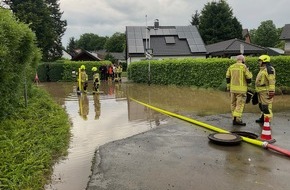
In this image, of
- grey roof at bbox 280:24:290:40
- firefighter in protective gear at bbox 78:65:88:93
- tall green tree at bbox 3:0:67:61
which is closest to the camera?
firefighter in protective gear at bbox 78:65:88:93

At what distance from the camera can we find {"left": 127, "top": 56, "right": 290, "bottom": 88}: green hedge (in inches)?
619

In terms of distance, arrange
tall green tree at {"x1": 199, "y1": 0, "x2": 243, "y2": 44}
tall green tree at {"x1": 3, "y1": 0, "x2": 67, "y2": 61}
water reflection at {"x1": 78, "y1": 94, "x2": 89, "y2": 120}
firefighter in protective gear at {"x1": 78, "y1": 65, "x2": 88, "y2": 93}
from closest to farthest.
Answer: water reflection at {"x1": 78, "y1": 94, "x2": 89, "y2": 120}
firefighter in protective gear at {"x1": 78, "y1": 65, "x2": 88, "y2": 93}
tall green tree at {"x1": 3, "y1": 0, "x2": 67, "y2": 61}
tall green tree at {"x1": 199, "y1": 0, "x2": 243, "y2": 44}

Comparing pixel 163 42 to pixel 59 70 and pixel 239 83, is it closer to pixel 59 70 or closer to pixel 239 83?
pixel 59 70

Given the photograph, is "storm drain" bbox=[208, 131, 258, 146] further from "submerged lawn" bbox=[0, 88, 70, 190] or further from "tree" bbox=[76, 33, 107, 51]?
"tree" bbox=[76, 33, 107, 51]

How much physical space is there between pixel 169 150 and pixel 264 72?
3.67 meters

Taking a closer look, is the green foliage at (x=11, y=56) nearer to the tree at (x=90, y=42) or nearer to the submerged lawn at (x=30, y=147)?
the submerged lawn at (x=30, y=147)

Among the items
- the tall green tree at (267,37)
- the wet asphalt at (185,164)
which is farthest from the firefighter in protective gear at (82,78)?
the tall green tree at (267,37)

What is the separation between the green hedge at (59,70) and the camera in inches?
1246

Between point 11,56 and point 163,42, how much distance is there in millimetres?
32853

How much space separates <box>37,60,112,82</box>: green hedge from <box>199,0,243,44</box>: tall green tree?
30.0 meters

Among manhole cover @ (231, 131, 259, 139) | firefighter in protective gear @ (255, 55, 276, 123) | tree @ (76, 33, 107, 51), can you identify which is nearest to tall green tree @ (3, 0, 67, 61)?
firefighter in protective gear @ (255, 55, 276, 123)

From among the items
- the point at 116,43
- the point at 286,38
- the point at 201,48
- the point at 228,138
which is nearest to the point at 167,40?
the point at 201,48

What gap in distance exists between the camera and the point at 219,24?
56094mm

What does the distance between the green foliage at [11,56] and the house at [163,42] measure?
1084 inches
